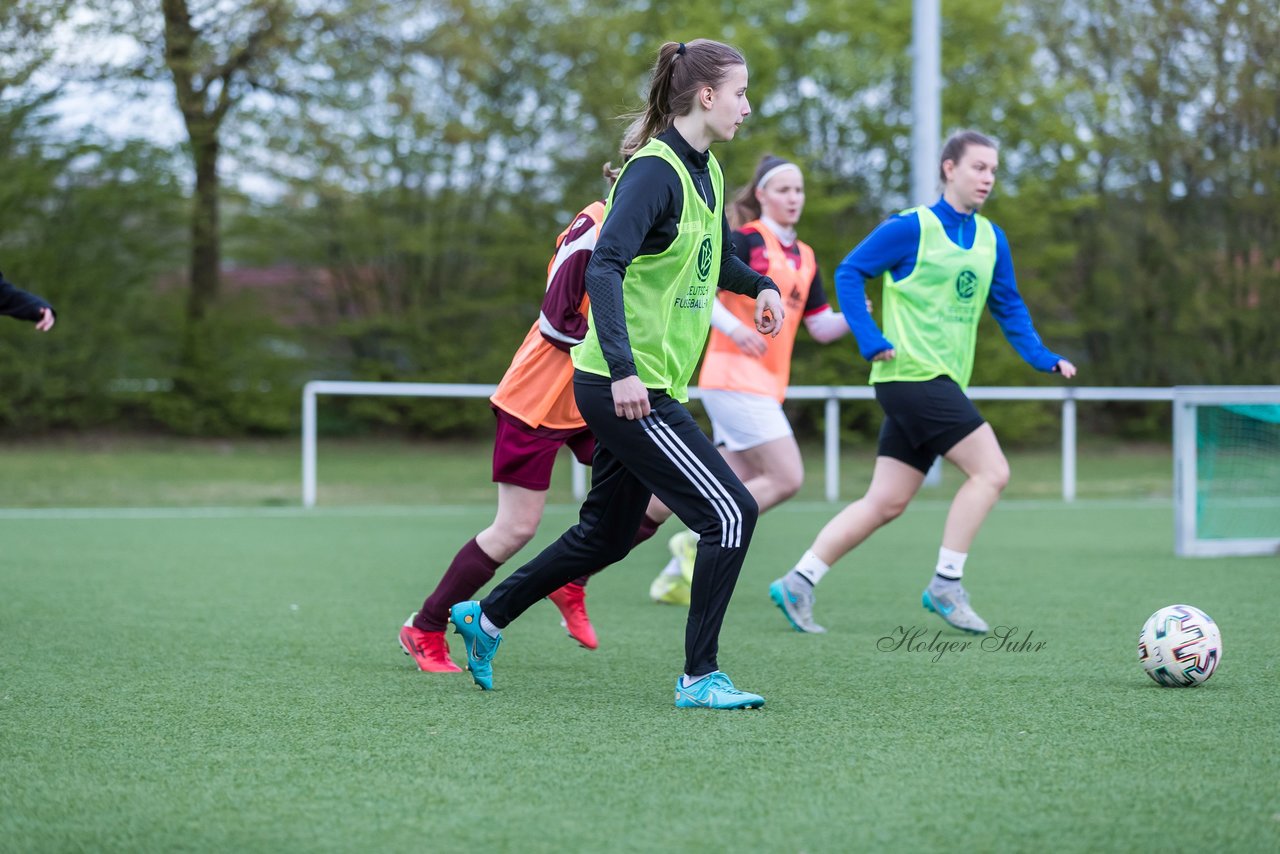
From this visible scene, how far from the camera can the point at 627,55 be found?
73.0ft

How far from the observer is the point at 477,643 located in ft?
14.2

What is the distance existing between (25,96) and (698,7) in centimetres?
990

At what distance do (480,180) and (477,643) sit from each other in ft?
59.1

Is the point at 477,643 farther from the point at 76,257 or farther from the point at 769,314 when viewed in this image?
the point at 76,257

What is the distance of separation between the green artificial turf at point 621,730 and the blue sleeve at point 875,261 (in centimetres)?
127

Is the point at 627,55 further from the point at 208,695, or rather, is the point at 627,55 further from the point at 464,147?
the point at 208,695

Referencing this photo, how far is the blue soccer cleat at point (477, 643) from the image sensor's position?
4320mm

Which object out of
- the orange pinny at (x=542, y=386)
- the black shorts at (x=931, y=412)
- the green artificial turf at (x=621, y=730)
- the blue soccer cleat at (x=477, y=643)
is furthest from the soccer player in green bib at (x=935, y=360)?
the blue soccer cleat at (x=477, y=643)

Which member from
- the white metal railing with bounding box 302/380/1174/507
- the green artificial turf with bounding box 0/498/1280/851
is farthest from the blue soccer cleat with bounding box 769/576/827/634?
the white metal railing with bounding box 302/380/1174/507

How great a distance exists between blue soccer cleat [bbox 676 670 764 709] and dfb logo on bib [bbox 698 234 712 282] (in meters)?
1.11

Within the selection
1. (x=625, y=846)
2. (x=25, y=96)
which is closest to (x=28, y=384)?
(x=25, y=96)

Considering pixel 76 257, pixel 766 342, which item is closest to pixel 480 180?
pixel 76 257

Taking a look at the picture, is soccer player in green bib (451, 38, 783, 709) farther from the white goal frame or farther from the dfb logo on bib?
the white goal frame

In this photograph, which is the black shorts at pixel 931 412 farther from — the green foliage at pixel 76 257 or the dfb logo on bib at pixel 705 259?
the green foliage at pixel 76 257
